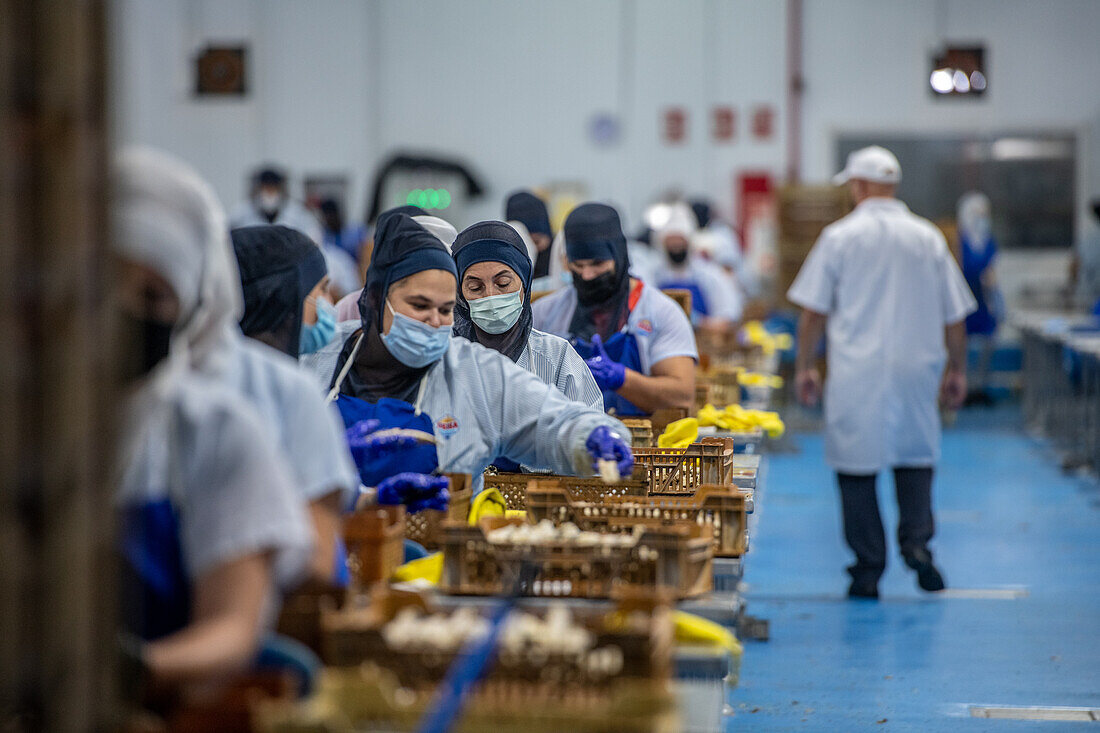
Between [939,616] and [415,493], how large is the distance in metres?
3.08

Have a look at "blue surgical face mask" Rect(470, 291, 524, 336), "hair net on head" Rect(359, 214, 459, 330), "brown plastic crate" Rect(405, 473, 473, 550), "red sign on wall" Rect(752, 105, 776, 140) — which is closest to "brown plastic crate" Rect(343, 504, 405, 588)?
"brown plastic crate" Rect(405, 473, 473, 550)

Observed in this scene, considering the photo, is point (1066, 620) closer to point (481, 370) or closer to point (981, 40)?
point (481, 370)

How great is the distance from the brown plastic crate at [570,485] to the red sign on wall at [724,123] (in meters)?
11.4

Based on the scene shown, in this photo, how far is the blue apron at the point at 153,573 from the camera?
1634mm

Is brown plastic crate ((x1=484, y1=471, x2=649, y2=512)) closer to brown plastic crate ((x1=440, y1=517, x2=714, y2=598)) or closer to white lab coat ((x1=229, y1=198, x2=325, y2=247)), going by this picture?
brown plastic crate ((x1=440, y1=517, x2=714, y2=598))

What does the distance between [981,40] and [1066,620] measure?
10.0 meters

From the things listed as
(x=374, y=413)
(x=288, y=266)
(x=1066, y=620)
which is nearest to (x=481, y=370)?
(x=374, y=413)

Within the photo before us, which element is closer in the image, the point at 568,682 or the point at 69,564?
the point at 69,564

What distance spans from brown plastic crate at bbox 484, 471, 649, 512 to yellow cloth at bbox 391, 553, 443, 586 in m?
0.45

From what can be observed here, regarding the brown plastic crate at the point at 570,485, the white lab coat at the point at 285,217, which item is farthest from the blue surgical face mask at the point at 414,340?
the white lab coat at the point at 285,217

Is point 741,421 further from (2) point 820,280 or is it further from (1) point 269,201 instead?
(1) point 269,201

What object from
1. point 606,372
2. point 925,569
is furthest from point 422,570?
point 925,569

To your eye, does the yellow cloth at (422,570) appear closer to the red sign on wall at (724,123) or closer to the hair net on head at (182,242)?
the hair net on head at (182,242)

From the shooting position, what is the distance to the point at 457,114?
14.6 metres
